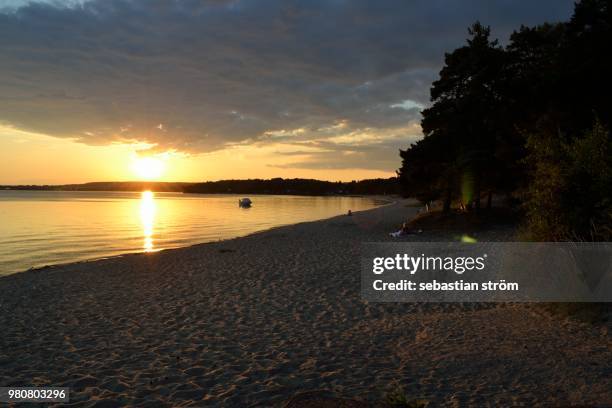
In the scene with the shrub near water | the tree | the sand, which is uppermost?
the tree

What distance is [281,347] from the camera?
30.3ft

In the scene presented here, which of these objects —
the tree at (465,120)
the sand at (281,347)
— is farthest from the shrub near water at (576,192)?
the tree at (465,120)

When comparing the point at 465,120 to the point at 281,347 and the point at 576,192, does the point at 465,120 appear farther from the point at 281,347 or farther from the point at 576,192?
the point at 281,347

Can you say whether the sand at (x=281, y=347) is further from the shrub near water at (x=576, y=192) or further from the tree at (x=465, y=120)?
the tree at (x=465, y=120)

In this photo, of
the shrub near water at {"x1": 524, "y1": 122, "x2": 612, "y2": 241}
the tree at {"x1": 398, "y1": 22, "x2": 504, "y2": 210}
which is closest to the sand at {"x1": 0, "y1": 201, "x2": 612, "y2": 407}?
the shrub near water at {"x1": 524, "y1": 122, "x2": 612, "y2": 241}

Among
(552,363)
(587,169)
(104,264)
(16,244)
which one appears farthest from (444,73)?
(16,244)

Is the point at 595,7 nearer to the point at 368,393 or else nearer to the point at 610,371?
the point at 610,371

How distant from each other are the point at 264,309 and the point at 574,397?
8071 millimetres

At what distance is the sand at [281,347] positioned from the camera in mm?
6922

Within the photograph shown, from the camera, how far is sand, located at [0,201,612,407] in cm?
692

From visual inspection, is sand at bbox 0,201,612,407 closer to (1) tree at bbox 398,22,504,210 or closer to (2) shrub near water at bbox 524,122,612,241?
(2) shrub near water at bbox 524,122,612,241

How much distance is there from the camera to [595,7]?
78.2ft

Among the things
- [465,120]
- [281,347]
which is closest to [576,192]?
[281,347]

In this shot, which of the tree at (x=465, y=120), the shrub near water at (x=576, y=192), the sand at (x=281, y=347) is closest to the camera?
the sand at (x=281, y=347)
